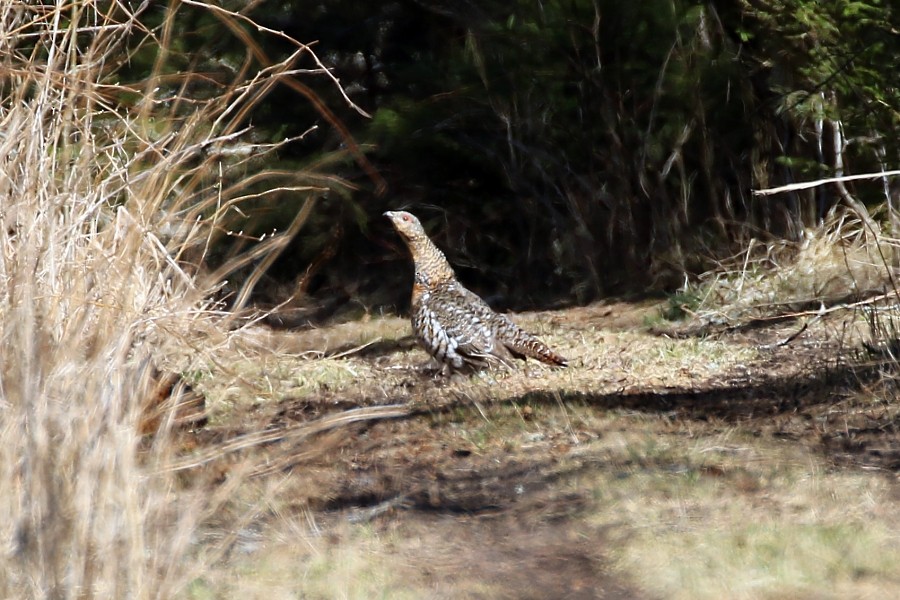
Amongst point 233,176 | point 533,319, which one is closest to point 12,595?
point 533,319

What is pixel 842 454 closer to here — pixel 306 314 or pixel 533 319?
pixel 533 319

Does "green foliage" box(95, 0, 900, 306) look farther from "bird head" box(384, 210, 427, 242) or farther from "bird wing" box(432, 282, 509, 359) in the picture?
"bird wing" box(432, 282, 509, 359)

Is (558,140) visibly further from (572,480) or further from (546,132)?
(572,480)

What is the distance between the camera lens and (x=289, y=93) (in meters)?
13.0

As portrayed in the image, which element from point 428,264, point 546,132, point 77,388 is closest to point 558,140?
point 546,132

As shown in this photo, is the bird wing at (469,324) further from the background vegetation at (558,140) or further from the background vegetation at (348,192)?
the background vegetation at (558,140)

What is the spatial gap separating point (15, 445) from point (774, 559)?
2.54m

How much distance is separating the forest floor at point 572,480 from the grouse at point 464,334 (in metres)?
0.14

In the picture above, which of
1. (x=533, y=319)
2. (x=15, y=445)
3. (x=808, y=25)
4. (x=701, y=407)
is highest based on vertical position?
(x=808, y=25)

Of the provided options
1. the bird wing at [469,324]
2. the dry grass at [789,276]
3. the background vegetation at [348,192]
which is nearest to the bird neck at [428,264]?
the bird wing at [469,324]

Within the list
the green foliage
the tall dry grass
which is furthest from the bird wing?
the tall dry grass

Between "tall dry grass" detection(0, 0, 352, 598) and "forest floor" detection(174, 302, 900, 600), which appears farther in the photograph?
"forest floor" detection(174, 302, 900, 600)

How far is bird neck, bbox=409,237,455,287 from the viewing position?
360 inches

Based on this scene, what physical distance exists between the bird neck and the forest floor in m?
0.75
